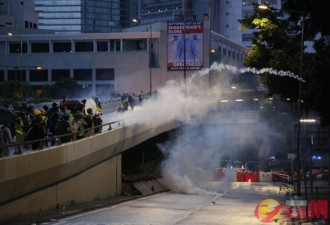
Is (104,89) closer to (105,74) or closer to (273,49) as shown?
(105,74)

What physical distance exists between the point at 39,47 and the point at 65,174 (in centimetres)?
9588

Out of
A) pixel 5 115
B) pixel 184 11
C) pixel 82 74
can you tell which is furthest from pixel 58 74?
pixel 5 115

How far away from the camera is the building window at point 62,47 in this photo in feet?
405

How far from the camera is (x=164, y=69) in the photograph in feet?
383

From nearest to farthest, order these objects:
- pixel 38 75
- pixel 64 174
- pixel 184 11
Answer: pixel 64 174 < pixel 38 75 < pixel 184 11

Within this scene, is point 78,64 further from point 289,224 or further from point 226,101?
point 289,224

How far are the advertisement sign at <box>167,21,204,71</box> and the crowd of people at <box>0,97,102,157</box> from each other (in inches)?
2979

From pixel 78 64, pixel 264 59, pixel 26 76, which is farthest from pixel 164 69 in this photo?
pixel 264 59

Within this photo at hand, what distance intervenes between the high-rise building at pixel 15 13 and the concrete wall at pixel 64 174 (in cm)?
10825

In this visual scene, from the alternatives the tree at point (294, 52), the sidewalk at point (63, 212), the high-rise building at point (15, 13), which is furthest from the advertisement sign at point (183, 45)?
the sidewalk at point (63, 212)

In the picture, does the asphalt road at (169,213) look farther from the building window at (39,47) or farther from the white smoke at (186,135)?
the building window at (39,47)

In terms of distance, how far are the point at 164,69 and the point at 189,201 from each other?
7828 centimetres

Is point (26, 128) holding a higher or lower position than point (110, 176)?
higher

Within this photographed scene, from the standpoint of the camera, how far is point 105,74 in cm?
12225
